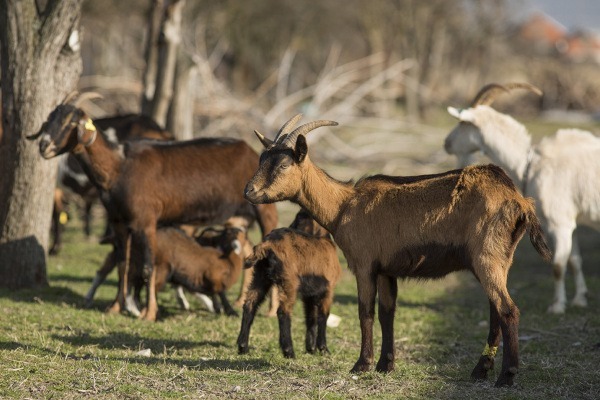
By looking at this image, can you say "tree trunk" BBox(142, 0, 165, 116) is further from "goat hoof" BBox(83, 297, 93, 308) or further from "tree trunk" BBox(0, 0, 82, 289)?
"goat hoof" BBox(83, 297, 93, 308)

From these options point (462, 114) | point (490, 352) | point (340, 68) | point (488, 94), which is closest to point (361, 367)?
point (490, 352)

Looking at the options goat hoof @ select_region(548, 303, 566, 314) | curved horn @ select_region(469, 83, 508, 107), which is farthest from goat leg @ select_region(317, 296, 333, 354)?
curved horn @ select_region(469, 83, 508, 107)

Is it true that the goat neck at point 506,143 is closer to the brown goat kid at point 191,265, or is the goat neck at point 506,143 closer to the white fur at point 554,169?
the white fur at point 554,169

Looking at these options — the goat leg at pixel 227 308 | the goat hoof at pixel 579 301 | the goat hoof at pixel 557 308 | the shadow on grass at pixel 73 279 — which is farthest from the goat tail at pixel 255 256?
the goat hoof at pixel 579 301

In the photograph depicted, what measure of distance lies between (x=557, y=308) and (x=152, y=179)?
4.47 m

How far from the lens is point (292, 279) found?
729 cm

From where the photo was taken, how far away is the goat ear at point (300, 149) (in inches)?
262

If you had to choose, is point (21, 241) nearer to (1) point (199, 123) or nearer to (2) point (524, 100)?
(1) point (199, 123)

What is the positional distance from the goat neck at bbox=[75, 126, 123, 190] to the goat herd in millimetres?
14

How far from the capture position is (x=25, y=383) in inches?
239

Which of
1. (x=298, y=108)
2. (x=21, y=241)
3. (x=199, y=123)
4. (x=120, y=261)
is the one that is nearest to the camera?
(x=120, y=261)

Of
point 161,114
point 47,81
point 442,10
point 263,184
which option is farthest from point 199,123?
point 442,10

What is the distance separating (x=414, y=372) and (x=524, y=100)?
Answer: 3740 cm

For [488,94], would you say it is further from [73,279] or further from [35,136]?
[73,279]
